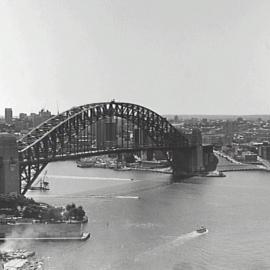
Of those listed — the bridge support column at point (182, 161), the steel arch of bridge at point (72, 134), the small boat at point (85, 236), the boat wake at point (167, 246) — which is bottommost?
the boat wake at point (167, 246)

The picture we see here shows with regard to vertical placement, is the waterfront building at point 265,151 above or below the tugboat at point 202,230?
above

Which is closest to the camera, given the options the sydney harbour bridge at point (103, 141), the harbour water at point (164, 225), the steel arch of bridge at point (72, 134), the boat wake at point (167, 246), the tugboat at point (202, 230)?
the harbour water at point (164, 225)

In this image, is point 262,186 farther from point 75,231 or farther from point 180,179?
point 75,231

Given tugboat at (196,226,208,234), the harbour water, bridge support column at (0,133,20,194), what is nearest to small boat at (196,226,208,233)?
tugboat at (196,226,208,234)

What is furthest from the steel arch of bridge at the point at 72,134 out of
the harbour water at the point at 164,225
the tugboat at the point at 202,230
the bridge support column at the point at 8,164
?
the tugboat at the point at 202,230

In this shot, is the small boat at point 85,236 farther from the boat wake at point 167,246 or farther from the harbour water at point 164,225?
the boat wake at point 167,246

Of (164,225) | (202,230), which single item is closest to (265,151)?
(164,225)
